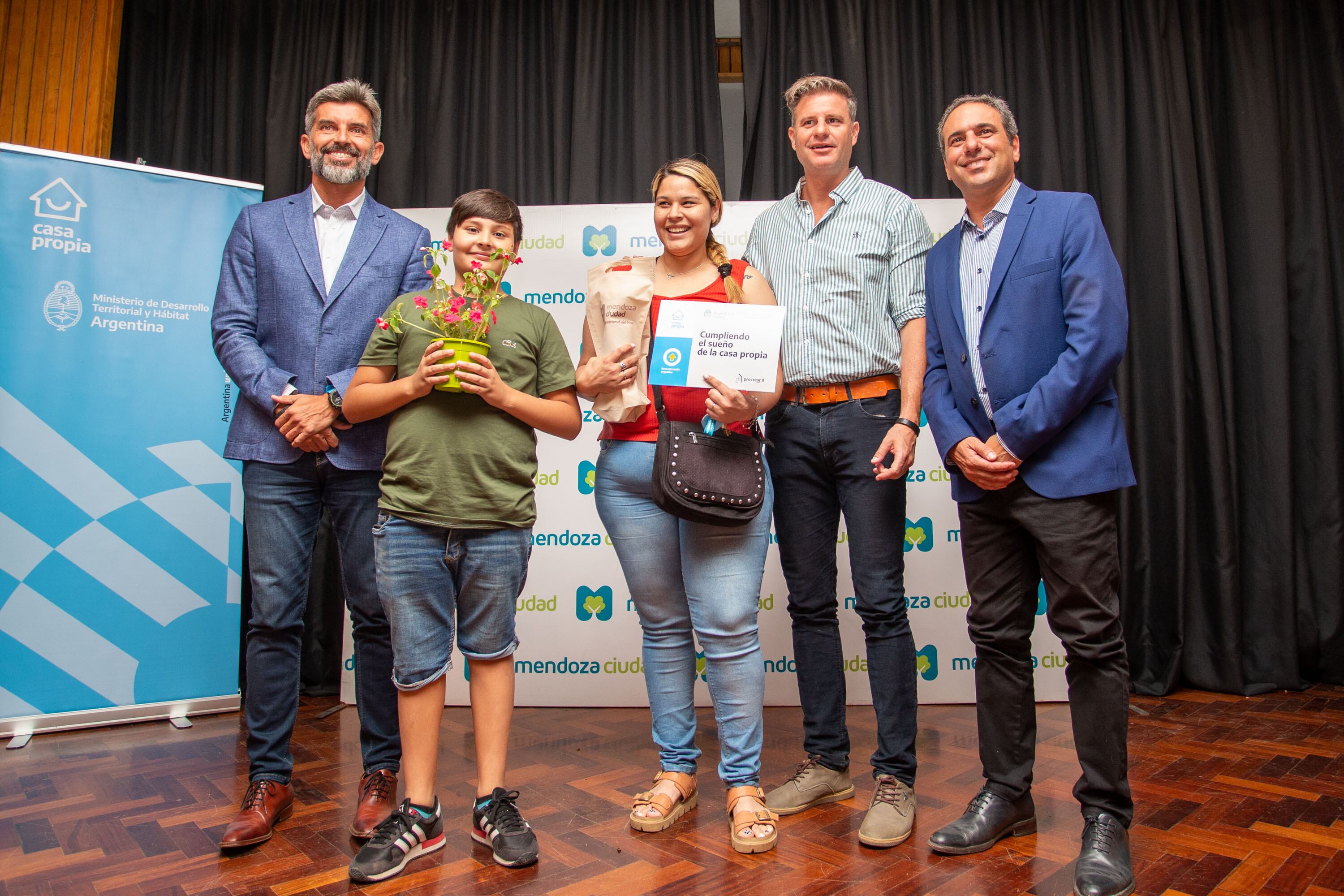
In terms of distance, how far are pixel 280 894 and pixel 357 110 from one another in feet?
5.94

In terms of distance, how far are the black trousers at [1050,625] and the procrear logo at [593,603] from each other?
1.72 meters

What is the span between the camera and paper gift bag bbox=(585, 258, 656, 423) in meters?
1.93

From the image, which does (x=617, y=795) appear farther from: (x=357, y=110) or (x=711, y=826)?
(x=357, y=110)

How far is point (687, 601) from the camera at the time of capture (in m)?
2.00

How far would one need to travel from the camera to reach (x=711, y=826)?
196cm

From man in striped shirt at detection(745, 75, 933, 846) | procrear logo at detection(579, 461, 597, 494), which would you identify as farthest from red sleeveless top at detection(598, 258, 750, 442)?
procrear logo at detection(579, 461, 597, 494)

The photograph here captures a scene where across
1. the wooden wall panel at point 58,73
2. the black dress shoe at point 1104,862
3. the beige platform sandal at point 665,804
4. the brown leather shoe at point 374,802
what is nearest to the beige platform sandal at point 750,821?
the beige platform sandal at point 665,804

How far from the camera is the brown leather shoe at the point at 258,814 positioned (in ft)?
5.99

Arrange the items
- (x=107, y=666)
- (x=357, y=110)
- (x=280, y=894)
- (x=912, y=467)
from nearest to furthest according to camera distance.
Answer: (x=280, y=894) < (x=357, y=110) < (x=107, y=666) < (x=912, y=467)

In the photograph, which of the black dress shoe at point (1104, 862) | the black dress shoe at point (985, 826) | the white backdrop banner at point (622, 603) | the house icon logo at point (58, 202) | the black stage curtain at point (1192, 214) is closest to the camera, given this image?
the black dress shoe at point (1104, 862)

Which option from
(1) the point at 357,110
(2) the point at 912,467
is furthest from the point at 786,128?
(1) the point at 357,110

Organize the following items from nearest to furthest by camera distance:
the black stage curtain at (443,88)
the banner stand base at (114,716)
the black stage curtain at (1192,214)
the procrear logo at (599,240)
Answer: the banner stand base at (114,716) < the procrear logo at (599,240) < the black stage curtain at (1192,214) < the black stage curtain at (443,88)

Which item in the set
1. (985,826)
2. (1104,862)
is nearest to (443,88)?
(985,826)

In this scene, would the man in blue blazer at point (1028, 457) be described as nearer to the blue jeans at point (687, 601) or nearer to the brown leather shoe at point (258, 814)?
the blue jeans at point (687, 601)
